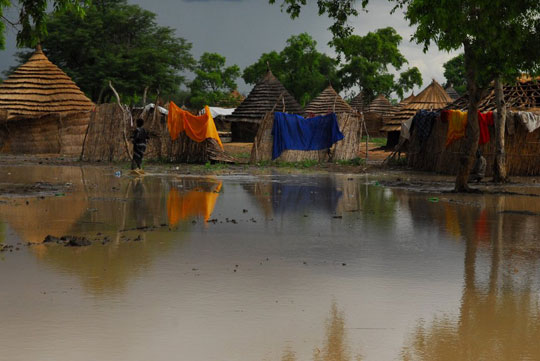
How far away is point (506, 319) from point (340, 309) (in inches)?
47.1

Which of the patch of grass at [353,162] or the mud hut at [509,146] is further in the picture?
the patch of grass at [353,162]

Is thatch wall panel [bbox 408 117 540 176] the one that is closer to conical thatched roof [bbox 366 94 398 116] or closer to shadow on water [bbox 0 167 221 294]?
shadow on water [bbox 0 167 221 294]

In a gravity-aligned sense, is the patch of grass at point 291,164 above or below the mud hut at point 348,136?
below

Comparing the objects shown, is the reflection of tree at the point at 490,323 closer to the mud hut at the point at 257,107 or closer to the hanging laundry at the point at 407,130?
the hanging laundry at the point at 407,130

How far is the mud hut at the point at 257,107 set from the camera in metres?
35.8

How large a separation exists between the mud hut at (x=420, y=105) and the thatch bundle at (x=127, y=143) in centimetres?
1439

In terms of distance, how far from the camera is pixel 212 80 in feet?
251

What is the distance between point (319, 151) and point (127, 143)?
22.1 ft

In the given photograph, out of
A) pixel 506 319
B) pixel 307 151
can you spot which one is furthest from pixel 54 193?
pixel 307 151

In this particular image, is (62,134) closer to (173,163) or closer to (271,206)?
(173,163)

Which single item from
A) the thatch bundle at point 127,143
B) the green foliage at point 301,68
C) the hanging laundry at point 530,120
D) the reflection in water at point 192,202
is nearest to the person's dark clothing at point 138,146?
the reflection in water at point 192,202

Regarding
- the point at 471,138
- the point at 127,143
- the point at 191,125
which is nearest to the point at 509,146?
the point at 471,138

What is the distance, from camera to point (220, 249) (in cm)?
726

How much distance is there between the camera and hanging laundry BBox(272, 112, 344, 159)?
23.2 metres
